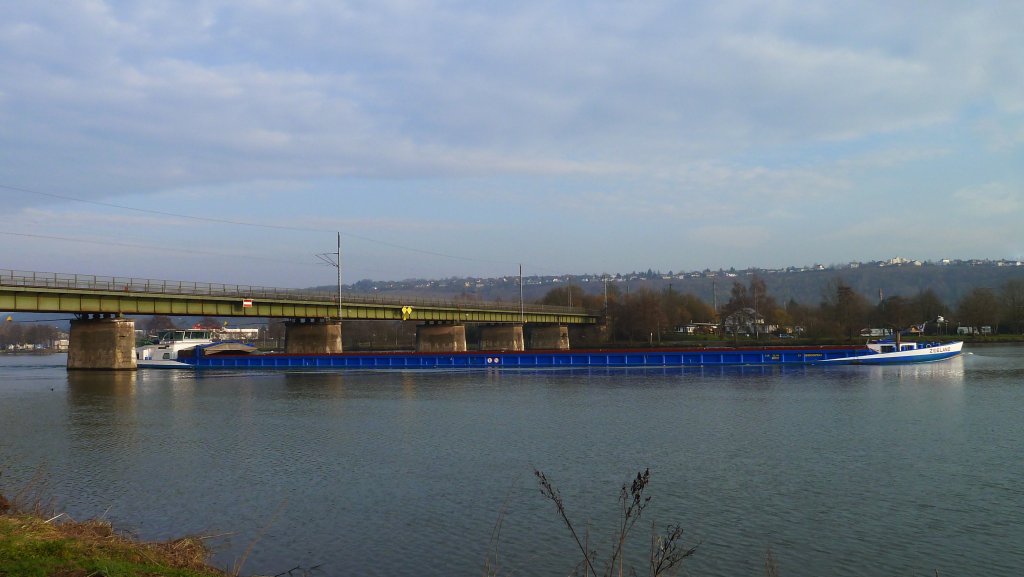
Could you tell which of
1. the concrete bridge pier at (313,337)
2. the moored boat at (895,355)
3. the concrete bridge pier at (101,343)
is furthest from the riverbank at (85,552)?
the concrete bridge pier at (313,337)

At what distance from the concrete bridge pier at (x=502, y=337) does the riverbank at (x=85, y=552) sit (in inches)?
4369

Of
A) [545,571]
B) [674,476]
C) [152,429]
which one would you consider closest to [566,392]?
[152,429]

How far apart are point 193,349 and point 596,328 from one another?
268 ft

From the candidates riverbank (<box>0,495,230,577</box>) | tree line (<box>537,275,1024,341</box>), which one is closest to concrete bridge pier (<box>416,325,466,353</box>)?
tree line (<box>537,275,1024,341</box>)

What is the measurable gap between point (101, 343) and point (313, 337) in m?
26.8

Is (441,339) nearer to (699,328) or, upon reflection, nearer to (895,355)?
(895,355)

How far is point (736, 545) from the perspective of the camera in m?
16.1

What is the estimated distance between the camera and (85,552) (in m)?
12.6

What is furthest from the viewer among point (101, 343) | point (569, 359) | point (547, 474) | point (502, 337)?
point (502, 337)

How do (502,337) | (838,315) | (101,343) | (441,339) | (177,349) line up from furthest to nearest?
(502,337) < (838,315) < (441,339) < (177,349) < (101,343)

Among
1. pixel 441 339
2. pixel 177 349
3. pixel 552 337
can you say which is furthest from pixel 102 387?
pixel 552 337

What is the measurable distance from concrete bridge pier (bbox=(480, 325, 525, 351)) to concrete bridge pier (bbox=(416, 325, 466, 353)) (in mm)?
11255

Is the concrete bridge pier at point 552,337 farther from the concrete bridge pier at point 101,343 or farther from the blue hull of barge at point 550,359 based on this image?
the concrete bridge pier at point 101,343

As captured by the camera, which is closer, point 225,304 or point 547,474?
point 547,474
